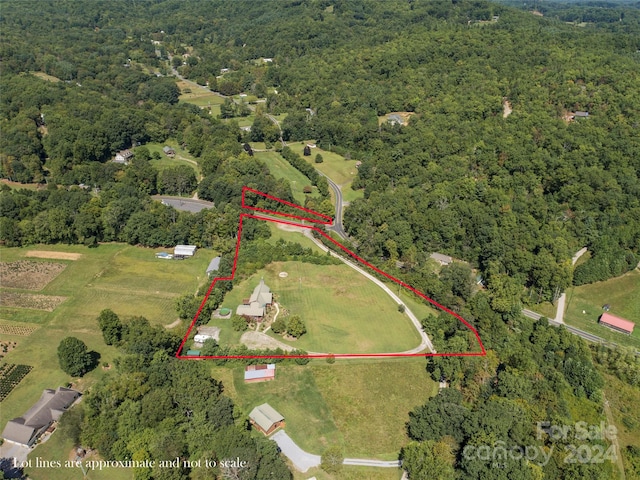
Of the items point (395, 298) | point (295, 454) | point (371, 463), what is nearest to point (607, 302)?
point (395, 298)

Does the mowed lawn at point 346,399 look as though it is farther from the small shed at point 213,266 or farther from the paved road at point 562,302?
the paved road at point 562,302

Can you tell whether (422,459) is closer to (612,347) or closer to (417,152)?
(612,347)

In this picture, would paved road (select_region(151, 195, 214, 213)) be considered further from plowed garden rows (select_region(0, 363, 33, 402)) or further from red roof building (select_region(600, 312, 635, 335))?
red roof building (select_region(600, 312, 635, 335))

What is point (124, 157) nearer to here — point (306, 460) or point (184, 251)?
point (184, 251)
